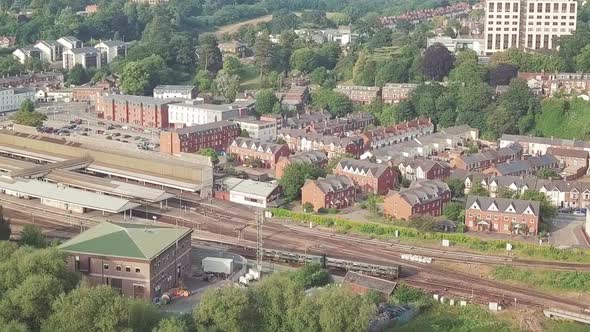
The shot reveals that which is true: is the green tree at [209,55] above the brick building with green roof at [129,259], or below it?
above

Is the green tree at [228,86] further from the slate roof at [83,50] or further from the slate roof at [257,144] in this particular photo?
the slate roof at [83,50]

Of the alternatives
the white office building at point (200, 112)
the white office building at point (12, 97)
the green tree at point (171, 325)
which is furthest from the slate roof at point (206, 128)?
the green tree at point (171, 325)

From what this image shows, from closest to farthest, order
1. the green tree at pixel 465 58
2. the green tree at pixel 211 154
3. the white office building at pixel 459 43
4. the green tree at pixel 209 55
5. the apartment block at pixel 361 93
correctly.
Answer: the green tree at pixel 211 154
the apartment block at pixel 361 93
the green tree at pixel 465 58
the white office building at pixel 459 43
the green tree at pixel 209 55

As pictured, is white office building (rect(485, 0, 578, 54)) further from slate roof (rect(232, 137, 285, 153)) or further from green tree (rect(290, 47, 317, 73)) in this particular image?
slate roof (rect(232, 137, 285, 153))

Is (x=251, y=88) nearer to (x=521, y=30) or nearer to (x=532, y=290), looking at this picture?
(x=521, y=30)

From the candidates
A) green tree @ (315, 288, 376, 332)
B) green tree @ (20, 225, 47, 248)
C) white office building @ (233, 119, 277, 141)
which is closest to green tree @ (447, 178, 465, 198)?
white office building @ (233, 119, 277, 141)

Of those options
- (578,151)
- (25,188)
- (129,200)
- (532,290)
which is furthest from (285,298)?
(578,151)
